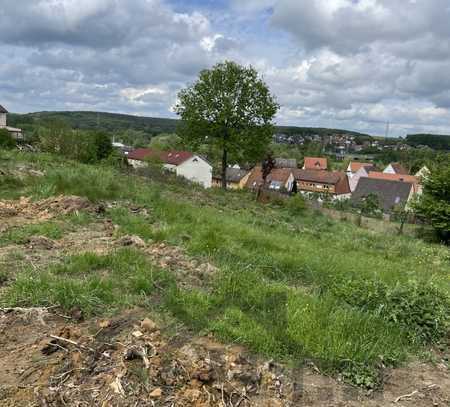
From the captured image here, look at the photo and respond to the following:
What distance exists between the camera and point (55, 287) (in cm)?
336

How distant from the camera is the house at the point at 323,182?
55.6 metres

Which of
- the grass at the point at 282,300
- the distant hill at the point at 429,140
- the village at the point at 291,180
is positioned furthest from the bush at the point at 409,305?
the distant hill at the point at 429,140

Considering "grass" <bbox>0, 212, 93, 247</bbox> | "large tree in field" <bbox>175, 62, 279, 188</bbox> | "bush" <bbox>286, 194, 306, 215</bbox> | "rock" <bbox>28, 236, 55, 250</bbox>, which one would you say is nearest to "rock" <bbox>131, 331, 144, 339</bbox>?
"rock" <bbox>28, 236, 55, 250</bbox>

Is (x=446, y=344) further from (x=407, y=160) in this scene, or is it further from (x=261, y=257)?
(x=407, y=160)

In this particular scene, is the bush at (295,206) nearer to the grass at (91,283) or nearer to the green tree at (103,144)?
the grass at (91,283)

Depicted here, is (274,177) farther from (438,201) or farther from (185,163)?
(438,201)

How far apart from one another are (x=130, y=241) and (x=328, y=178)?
54209 mm

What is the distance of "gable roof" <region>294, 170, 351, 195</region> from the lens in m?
55.9

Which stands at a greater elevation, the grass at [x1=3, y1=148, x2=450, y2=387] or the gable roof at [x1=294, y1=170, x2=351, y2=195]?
the grass at [x1=3, y1=148, x2=450, y2=387]

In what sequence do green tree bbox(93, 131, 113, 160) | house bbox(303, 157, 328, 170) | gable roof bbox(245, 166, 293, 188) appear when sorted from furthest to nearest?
1. house bbox(303, 157, 328, 170)
2. gable roof bbox(245, 166, 293, 188)
3. green tree bbox(93, 131, 113, 160)

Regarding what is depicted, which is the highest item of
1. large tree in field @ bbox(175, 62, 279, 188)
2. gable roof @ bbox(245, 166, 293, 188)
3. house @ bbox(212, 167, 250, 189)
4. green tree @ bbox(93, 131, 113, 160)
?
large tree in field @ bbox(175, 62, 279, 188)

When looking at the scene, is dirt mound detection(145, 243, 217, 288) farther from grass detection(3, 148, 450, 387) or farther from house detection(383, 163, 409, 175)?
house detection(383, 163, 409, 175)

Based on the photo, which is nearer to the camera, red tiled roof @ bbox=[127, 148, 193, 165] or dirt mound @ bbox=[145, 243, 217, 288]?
dirt mound @ bbox=[145, 243, 217, 288]

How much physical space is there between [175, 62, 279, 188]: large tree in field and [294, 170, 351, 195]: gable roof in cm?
3549
